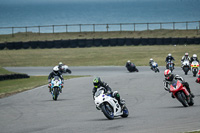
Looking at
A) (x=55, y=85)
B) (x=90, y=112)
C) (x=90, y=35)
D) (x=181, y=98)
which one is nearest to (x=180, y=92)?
(x=181, y=98)

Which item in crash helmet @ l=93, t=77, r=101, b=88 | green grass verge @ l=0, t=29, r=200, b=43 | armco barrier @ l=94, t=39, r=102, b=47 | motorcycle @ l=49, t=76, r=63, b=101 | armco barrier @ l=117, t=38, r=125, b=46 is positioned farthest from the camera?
green grass verge @ l=0, t=29, r=200, b=43

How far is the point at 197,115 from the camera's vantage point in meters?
11.7

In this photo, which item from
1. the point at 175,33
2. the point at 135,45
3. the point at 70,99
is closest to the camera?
the point at 70,99

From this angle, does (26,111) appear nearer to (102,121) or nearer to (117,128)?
(102,121)

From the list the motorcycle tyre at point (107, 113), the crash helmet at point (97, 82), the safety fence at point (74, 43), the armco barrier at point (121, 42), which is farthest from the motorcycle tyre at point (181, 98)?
the armco barrier at point (121, 42)

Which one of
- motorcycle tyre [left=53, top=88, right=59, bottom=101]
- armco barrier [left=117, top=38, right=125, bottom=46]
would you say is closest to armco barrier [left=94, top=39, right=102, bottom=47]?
armco barrier [left=117, top=38, right=125, bottom=46]

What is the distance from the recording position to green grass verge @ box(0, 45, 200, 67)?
43969 mm

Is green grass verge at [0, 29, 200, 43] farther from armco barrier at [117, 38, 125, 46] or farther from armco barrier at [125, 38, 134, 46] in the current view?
armco barrier at [125, 38, 134, 46]

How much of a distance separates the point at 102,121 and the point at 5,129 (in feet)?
8.33

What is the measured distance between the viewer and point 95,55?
4850cm

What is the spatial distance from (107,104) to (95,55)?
1446 inches

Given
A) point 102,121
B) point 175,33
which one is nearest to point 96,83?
point 102,121

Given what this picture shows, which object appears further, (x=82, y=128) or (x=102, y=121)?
(x=102, y=121)

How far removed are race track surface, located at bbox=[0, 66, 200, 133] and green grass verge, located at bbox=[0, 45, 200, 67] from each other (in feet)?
64.5
